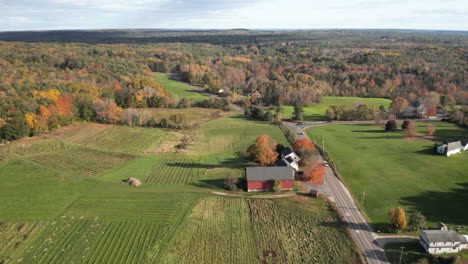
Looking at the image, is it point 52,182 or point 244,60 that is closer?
point 52,182

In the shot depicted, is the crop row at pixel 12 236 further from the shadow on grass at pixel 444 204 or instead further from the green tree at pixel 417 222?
the shadow on grass at pixel 444 204

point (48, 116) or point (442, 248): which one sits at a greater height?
point (48, 116)

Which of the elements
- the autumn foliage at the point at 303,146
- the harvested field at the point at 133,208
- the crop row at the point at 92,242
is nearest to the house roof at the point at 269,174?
the autumn foliage at the point at 303,146

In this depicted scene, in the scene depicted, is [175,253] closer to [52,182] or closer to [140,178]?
[140,178]

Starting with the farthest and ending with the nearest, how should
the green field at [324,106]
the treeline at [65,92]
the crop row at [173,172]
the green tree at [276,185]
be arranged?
the green field at [324,106]
the treeline at [65,92]
the crop row at [173,172]
the green tree at [276,185]

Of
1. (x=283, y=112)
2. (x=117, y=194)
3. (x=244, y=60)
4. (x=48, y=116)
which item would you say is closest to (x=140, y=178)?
(x=117, y=194)

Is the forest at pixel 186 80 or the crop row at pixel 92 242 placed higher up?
the forest at pixel 186 80
